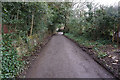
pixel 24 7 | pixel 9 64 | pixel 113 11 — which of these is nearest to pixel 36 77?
pixel 9 64

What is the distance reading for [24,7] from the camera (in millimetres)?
4258

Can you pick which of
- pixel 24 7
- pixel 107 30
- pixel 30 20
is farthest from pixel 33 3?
pixel 107 30

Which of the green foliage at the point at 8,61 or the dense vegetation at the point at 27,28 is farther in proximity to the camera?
the dense vegetation at the point at 27,28

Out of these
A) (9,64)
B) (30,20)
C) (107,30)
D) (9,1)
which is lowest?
(9,64)

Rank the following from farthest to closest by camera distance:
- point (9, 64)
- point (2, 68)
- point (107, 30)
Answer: point (107, 30) < point (9, 64) < point (2, 68)

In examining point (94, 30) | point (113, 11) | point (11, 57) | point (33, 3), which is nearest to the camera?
A: point (11, 57)

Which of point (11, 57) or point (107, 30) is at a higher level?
point (107, 30)

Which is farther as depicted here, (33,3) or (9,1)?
(33,3)

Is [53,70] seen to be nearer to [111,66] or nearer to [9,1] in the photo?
[111,66]

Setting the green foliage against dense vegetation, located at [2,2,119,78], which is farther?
dense vegetation, located at [2,2,119,78]

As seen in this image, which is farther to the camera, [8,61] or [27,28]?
[27,28]

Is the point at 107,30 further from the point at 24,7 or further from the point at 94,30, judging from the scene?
the point at 24,7

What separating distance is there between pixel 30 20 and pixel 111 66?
4774mm

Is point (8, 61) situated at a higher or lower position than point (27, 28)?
lower
